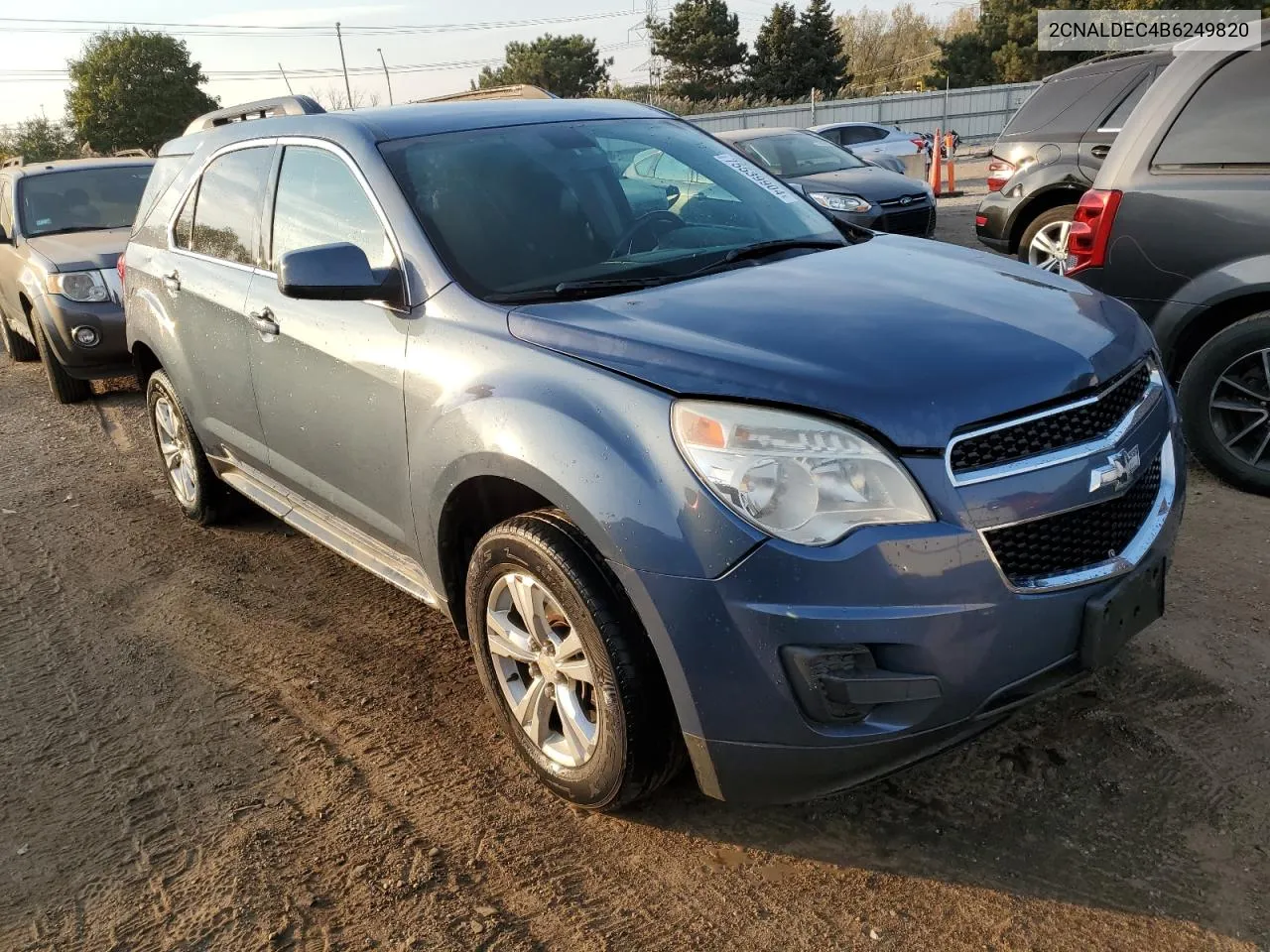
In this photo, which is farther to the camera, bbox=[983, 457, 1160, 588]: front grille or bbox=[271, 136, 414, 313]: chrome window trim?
bbox=[271, 136, 414, 313]: chrome window trim

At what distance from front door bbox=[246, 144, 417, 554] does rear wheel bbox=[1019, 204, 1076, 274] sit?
20.3 ft

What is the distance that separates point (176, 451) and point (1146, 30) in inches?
988

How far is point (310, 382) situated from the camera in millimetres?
3299

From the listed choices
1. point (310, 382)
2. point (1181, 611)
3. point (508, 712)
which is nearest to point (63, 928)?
point (508, 712)

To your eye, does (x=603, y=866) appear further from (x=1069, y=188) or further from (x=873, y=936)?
(x=1069, y=188)

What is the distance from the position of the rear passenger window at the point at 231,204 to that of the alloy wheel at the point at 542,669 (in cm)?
188

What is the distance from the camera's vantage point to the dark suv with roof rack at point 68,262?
7.62m

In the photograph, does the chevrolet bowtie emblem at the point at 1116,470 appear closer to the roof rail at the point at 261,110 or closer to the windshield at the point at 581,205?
the windshield at the point at 581,205

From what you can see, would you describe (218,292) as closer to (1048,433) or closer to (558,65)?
(1048,433)

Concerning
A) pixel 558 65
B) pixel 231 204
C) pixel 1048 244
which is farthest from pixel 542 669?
pixel 558 65

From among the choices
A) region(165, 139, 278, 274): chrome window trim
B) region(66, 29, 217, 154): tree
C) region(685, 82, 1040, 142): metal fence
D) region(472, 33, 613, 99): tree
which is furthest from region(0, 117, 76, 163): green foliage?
region(165, 139, 278, 274): chrome window trim

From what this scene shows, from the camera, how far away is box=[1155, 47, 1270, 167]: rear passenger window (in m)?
4.29

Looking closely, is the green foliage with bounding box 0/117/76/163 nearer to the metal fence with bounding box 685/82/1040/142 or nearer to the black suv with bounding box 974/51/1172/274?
the metal fence with bounding box 685/82/1040/142

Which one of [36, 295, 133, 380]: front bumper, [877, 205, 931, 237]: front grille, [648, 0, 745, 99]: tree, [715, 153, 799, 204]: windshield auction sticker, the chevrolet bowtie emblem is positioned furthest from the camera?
[648, 0, 745, 99]: tree
